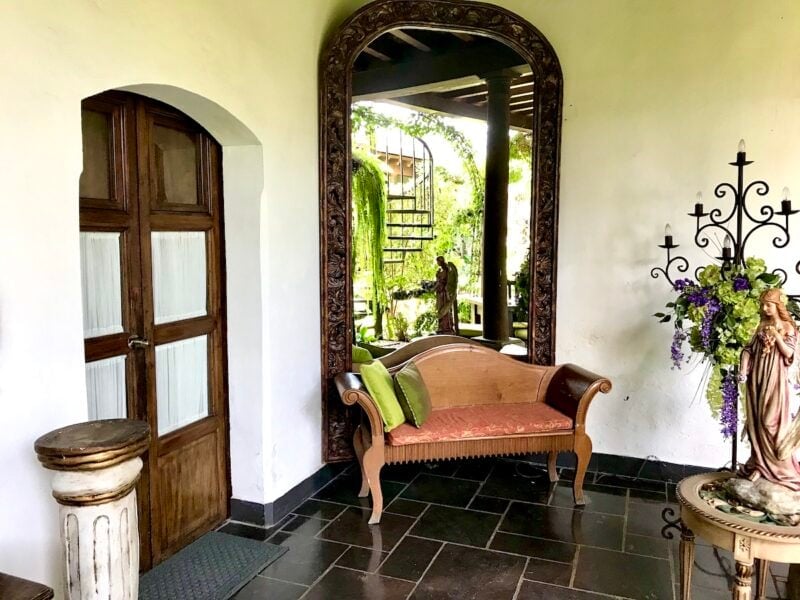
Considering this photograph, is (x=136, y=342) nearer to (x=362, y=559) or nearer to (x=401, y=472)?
(x=362, y=559)

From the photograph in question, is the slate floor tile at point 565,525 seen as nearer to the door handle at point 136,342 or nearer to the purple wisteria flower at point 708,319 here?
the purple wisteria flower at point 708,319

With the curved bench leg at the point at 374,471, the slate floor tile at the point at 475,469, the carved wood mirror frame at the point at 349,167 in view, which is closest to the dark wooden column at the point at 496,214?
the carved wood mirror frame at the point at 349,167

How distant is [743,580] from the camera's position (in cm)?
213

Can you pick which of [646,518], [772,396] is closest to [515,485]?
[646,518]

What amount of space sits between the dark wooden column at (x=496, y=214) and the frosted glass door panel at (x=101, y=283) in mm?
2325

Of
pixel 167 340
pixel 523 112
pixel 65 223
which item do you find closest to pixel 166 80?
pixel 65 223

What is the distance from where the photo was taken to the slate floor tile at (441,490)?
3747 mm

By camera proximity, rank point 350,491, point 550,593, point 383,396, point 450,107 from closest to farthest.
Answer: point 550,593 → point 383,396 → point 350,491 → point 450,107

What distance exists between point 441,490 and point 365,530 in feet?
2.24

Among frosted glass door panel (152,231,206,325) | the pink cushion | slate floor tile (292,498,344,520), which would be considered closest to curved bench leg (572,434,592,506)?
the pink cushion

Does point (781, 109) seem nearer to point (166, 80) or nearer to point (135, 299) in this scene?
point (166, 80)

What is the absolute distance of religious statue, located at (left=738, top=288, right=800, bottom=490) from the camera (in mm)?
2219

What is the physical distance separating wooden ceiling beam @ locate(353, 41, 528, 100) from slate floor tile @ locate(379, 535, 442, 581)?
267 centimetres

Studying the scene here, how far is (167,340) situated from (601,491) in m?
2.68
